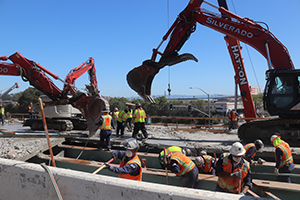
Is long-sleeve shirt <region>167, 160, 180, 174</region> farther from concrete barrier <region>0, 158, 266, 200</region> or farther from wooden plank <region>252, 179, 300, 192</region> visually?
wooden plank <region>252, 179, 300, 192</region>

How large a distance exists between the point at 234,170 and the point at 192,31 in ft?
23.6

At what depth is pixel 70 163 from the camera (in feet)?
26.0

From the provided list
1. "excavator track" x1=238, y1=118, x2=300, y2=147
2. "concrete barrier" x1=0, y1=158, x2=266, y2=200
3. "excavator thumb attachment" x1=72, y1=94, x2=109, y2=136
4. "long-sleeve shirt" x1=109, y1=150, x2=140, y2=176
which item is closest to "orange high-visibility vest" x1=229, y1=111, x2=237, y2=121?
"excavator track" x1=238, y1=118, x2=300, y2=147

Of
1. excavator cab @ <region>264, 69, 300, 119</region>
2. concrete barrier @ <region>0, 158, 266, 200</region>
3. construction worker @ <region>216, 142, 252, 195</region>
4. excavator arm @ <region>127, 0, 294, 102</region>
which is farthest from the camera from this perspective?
excavator arm @ <region>127, 0, 294, 102</region>

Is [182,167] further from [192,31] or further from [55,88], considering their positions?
[55,88]

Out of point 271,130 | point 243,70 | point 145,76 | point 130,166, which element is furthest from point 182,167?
point 243,70

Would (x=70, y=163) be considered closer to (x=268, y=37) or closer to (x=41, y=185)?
(x=41, y=185)

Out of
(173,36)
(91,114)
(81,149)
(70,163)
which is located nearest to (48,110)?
(91,114)

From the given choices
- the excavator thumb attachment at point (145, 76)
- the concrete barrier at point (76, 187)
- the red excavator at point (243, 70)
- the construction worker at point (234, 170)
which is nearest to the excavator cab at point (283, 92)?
the red excavator at point (243, 70)

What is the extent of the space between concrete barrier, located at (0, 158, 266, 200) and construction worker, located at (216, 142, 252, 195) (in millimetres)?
1457

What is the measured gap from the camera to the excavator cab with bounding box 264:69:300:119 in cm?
781

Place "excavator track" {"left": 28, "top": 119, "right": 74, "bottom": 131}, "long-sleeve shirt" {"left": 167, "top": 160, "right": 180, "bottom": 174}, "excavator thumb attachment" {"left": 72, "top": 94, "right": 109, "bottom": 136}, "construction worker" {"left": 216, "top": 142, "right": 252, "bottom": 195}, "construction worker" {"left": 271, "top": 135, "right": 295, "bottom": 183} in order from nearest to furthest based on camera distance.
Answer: "construction worker" {"left": 216, "top": 142, "right": 252, "bottom": 195} < "long-sleeve shirt" {"left": 167, "top": 160, "right": 180, "bottom": 174} < "construction worker" {"left": 271, "top": 135, "right": 295, "bottom": 183} < "excavator thumb attachment" {"left": 72, "top": 94, "right": 109, "bottom": 136} < "excavator track" {"left": 28, "top": 119, "right": 74, "bottom": 131}

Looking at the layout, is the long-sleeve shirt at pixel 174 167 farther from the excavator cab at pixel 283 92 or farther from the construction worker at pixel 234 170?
the excavator cab at pixel 283 92

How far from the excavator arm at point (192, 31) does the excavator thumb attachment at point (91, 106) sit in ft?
6.19
